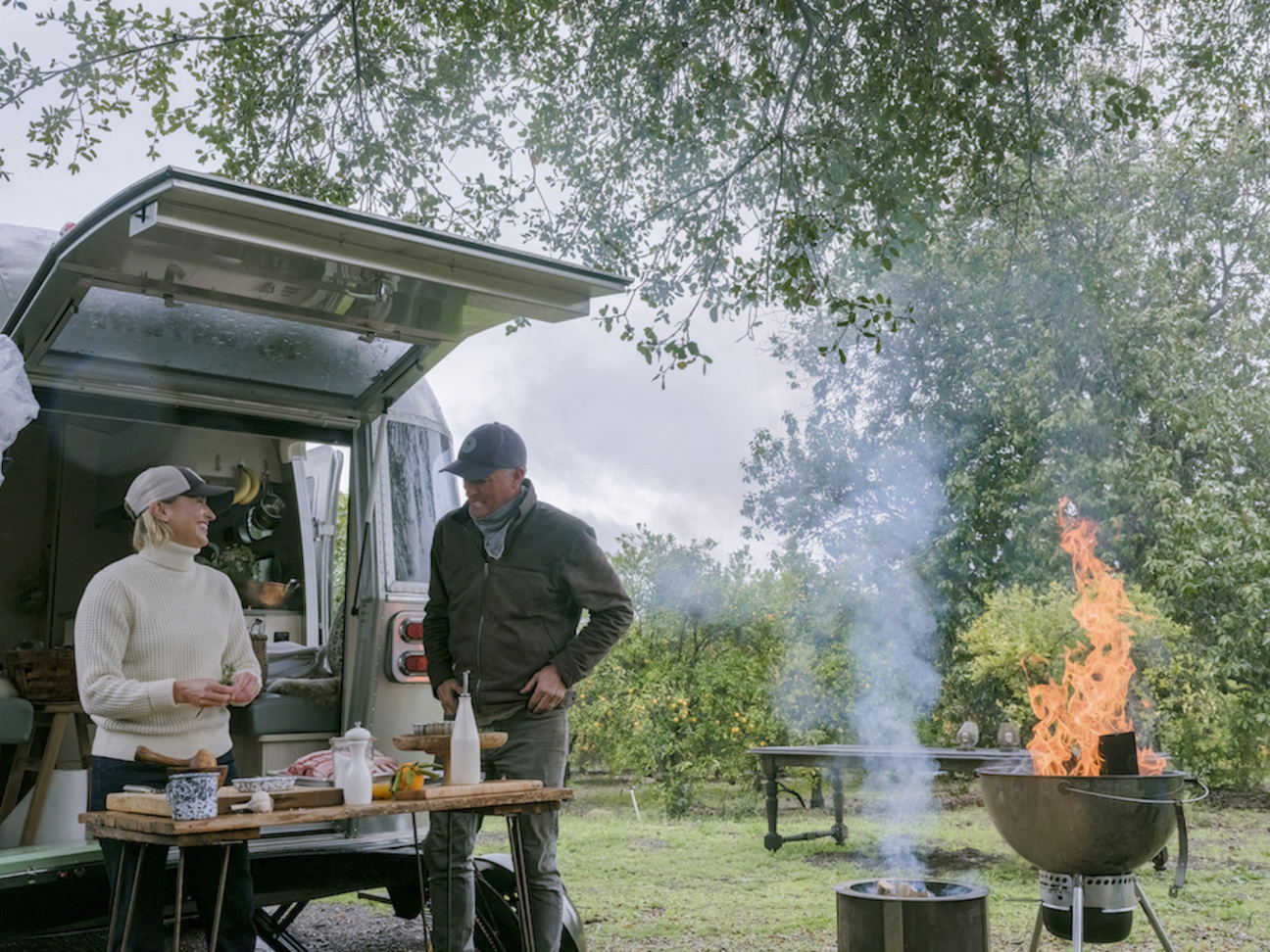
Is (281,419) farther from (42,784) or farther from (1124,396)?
(1124,396)

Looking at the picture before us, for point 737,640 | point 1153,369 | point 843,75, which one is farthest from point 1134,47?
point 737,640

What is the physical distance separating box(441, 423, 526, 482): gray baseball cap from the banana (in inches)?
115

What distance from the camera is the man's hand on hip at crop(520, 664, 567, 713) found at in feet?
11.6

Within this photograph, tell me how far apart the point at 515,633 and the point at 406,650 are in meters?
1.05

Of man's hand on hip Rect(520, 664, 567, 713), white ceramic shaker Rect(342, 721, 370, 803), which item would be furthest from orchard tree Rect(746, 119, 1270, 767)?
white ceramic shaker Rect(342, 721, 370, 803)

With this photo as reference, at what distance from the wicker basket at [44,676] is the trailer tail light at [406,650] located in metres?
1.34

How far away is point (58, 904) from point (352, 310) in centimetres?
210

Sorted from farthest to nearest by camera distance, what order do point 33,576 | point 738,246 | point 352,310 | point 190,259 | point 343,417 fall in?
point 738,246 < point 33,576 < point 343,417 < point 352,310 < point 190,259

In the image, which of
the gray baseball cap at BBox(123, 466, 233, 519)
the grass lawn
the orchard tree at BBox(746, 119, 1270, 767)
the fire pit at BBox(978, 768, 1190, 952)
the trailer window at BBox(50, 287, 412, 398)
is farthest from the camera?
the orchard tree at BBox(746, 119, 1270, 767)

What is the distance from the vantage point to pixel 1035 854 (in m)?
4.02

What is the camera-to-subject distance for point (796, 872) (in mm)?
7414

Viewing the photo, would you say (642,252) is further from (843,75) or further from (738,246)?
(843,75)

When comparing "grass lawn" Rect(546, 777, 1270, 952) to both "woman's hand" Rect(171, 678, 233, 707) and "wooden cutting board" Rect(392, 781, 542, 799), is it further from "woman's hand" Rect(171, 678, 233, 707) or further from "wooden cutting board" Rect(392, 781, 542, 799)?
"woman's hand" Rect(171, 678, 233, 707)

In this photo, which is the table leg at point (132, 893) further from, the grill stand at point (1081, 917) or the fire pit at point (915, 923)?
the grill stand at point (1081, 917)
